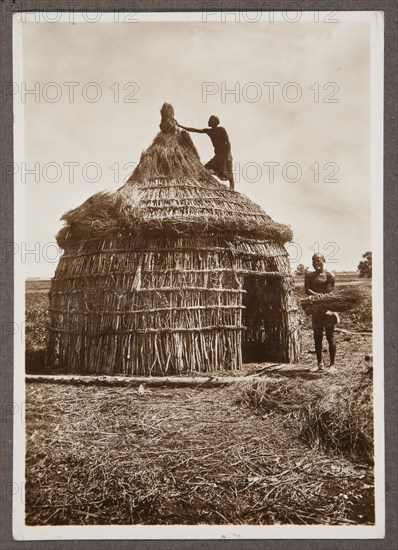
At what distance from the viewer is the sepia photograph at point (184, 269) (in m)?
3.24

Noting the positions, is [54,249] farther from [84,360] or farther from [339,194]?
[339,194]

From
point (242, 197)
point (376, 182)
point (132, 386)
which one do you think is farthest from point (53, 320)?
point (376, 182)

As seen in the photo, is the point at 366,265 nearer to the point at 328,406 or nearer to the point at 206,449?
the point at 328,406

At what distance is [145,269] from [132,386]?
796mm

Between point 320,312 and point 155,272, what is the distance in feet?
3.85

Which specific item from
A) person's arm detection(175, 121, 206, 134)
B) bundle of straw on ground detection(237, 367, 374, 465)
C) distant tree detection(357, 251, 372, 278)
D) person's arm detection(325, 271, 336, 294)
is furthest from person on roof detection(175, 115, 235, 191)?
bundle of straw on ground detection(237, 367, 374, 465)

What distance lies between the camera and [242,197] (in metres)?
3.53

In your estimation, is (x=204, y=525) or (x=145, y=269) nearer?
(x=204, y=525)

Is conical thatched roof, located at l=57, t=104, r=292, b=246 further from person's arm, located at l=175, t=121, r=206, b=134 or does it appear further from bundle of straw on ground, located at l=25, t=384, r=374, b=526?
bundle of straw on ground, located at l=25, t=384, r=374, b=526

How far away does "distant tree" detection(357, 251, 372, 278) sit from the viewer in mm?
3354

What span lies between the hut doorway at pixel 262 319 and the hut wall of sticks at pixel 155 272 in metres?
0.23

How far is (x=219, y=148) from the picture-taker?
348 centimetres

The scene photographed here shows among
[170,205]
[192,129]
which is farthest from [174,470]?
[192,129]
